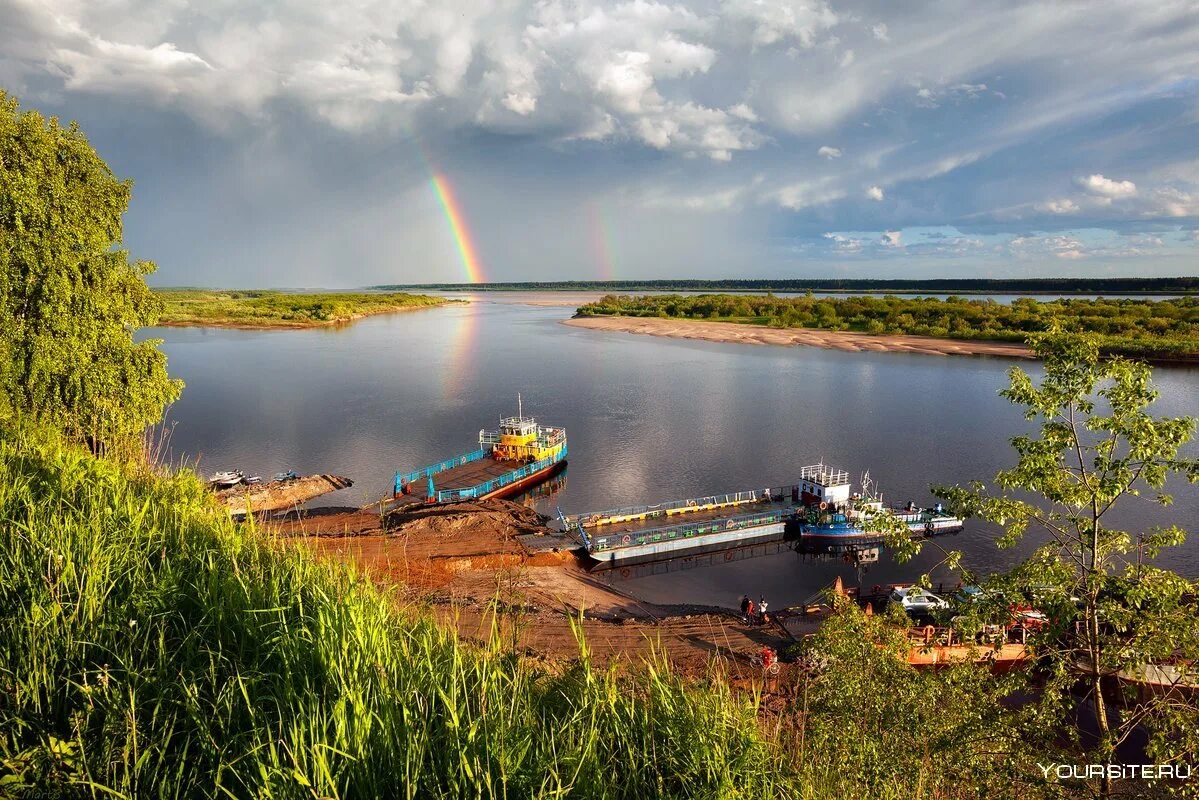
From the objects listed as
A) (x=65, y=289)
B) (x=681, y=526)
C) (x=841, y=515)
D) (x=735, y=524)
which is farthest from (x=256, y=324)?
(x=841, y=515)

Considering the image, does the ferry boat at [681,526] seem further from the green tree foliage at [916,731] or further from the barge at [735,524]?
the green tree foliage at [916,731]

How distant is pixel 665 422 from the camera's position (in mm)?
48500

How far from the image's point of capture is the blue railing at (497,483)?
103ft

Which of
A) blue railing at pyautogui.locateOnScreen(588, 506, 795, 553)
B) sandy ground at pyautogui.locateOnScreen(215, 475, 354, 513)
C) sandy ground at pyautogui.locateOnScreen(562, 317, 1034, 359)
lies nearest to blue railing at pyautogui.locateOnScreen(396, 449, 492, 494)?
sandy ground at pyautogui.locateOnScreen(215, 475, 354, 513)

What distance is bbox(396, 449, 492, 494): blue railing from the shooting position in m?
32.7

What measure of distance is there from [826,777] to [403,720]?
3699mm

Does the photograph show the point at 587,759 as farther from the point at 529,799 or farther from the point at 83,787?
the point at 83,787

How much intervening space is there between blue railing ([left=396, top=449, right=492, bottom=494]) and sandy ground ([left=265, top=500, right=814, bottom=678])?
321cm

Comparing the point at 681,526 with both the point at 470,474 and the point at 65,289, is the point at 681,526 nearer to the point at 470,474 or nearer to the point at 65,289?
the point at 470,474

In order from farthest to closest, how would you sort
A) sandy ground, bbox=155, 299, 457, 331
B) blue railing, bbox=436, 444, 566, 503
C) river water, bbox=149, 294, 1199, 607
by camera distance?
1. sandy ground, bbox=155, 299, 457, 331
2. blue railing, bbox=436, 444, 566, 503
3. river water, bbox=149, 294, 1199, 607

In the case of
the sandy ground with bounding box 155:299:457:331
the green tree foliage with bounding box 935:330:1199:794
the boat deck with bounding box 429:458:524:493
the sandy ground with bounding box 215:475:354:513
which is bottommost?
the sandy ground with bounding box 215:475:354:513

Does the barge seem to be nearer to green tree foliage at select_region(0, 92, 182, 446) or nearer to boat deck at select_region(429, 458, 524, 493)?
boat deck at select_region(429, 458, 524, 493)

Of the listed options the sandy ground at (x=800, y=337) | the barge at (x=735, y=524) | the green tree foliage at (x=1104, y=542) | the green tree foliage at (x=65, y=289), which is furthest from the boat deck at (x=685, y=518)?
the sandy ground at (x=800, y=337)

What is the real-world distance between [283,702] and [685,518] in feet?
90.0
